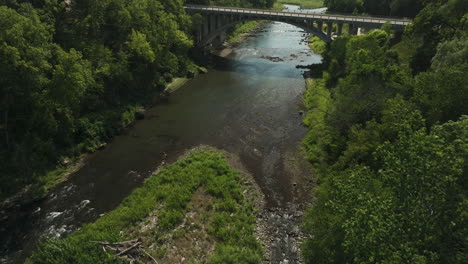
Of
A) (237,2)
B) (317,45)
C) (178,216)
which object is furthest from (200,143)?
(237,2)

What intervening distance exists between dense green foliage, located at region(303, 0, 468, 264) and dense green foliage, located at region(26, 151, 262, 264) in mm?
Result: 6221

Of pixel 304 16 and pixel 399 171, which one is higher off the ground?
pixel 304 16

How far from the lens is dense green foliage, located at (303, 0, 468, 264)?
44.2ft

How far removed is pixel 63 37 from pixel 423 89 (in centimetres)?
4338

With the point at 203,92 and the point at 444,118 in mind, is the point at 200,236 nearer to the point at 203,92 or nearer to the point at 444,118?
the point at 444,118

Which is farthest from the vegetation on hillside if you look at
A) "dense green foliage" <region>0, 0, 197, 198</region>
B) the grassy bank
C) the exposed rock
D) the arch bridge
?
the exposed rock

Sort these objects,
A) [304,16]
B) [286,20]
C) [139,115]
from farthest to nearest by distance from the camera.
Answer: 1. [286,20]
2. [304,16]
3. [139,115]

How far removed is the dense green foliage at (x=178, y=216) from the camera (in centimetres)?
2172

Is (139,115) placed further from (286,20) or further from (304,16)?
(304,16)

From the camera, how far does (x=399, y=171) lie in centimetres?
1582

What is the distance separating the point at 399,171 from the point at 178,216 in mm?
19151

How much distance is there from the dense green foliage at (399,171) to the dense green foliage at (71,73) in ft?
94.0

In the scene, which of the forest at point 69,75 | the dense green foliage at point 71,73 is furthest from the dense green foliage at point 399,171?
the dense green foliage at point 71,73

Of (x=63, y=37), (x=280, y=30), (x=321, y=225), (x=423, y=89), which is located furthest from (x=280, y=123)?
(x=280, y=30)
